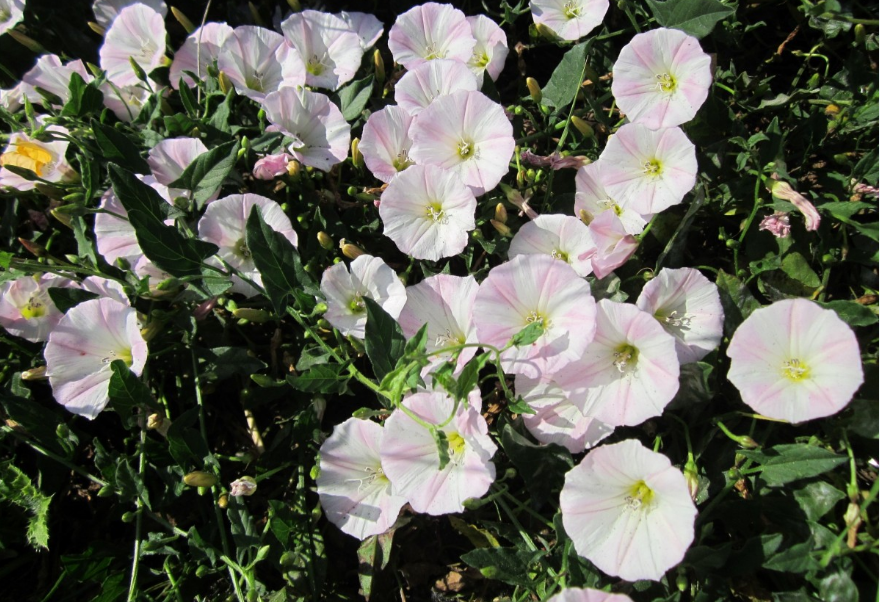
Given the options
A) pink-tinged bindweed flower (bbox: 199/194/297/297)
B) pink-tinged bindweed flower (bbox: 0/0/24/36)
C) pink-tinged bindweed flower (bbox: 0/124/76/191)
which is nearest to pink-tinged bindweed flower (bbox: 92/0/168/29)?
pink-tinged bindweed flower (bbox: 0/0/24/36)

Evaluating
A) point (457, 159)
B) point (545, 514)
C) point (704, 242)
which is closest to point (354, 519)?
point (545, 514)

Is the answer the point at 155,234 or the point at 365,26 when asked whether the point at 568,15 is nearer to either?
the point at 365,26

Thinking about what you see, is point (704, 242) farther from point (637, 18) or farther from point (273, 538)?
point (273, 538)

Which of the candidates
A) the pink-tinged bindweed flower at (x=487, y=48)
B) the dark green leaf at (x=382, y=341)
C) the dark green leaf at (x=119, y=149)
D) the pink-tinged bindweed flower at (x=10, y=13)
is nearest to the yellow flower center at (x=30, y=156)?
the dark green leaf at (x=119, y=149)

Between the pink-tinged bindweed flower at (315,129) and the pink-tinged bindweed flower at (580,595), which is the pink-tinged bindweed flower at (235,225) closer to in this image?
the pink-tinged bindweed flower at (315,129)

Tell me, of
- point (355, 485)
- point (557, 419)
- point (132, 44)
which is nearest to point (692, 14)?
point (557, 419)

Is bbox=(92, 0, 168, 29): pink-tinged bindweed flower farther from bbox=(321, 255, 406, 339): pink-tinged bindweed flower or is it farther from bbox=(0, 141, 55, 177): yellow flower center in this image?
bbox=(321, 255, 406, 339): pink-tinged bindweed flower
